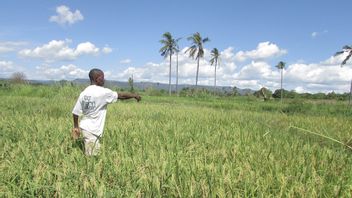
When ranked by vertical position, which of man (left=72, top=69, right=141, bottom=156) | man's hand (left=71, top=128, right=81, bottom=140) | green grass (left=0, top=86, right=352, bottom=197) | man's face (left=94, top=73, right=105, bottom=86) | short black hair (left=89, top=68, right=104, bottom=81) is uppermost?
short black hair (left=89, top=68, right=104, bottom=81)

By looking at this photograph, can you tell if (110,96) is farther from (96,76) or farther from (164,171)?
(164,171)

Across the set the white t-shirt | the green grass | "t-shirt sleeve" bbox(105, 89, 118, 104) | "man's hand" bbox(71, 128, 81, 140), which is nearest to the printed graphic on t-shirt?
the white t-shirt

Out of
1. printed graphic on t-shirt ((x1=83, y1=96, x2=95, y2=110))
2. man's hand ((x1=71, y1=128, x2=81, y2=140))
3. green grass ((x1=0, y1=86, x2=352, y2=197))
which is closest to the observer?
green grass ((x1=0, y1=86, x2=352, y2=197))

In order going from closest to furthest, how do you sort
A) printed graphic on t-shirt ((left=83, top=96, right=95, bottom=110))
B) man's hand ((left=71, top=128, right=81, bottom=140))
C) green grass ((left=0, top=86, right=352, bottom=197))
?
green grass ((left=0, top=86, right=352, bottom=197)) → printed graphic on t-shirt ((left=83, top=96, right=95, bottom=110)) → man's hand ((left=71, top=128, right=81, bottom=140))

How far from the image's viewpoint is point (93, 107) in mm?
4535

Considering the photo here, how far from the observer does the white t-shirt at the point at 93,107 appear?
453cm

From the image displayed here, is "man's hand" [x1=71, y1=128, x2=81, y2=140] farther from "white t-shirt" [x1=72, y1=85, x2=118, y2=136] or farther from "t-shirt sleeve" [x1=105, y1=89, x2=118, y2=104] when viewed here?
"t-shirt sleeve" [x1=105, y1=89, x2=118, y2=104]

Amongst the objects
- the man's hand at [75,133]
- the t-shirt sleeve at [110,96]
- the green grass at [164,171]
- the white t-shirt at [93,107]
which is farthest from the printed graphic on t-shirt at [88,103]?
the green grass at [164,171]

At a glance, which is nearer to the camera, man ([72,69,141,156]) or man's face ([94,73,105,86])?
man ([72,69,141,156])

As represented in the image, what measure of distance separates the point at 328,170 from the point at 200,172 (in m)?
1.54

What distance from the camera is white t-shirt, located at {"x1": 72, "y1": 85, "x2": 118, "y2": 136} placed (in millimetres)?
4531

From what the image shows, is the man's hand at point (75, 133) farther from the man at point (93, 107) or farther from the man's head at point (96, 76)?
the man's head at point (96, 76)

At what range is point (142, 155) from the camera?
161 inches

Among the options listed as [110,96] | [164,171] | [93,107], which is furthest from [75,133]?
[164,171]
